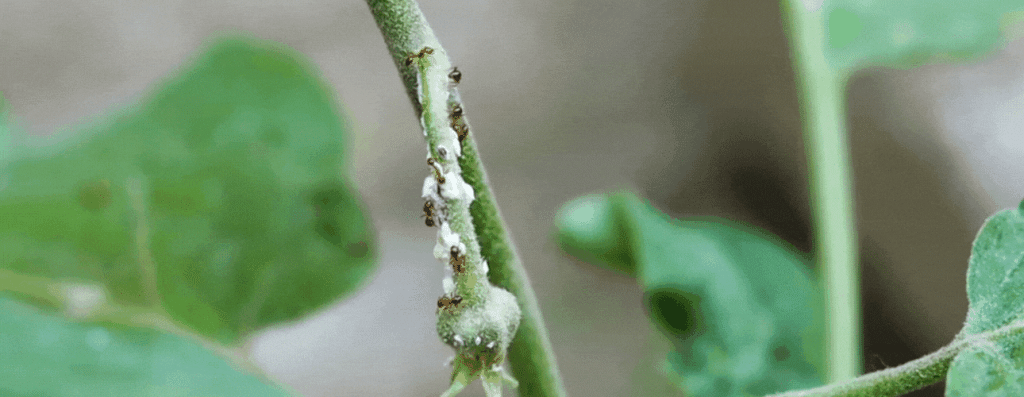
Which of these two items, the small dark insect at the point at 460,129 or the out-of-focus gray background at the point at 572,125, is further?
the out-of-focus gray background at the point at 572,125

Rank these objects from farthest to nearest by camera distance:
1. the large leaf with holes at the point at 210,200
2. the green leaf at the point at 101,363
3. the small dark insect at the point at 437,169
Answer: the large leaf with holes at the point at 210,200
the green leaf at the point at 101,363
the small dark insect at the point at 437,169

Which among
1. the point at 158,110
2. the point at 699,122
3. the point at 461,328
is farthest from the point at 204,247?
the point at 699,122

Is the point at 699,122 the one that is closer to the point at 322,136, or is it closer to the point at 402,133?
the point at 402,133

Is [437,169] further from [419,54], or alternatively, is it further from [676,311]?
[676,311]

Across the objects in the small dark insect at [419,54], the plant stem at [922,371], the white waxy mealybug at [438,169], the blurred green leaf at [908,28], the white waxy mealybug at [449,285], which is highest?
the blurred green leaf at [908,28]

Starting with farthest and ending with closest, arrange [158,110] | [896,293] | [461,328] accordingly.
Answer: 1. [896,293]
2. [158,110]
3. [461,328]

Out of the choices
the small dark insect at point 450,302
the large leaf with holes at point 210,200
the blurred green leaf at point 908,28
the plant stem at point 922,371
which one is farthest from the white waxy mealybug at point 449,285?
the blurred green leaf at point 908,28

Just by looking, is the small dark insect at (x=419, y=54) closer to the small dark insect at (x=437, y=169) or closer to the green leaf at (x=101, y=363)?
the small dark insect at (x=437, y=169)
